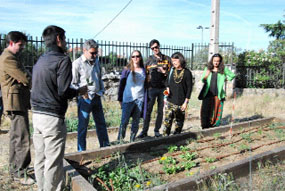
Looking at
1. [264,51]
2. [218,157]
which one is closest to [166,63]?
[218,157]

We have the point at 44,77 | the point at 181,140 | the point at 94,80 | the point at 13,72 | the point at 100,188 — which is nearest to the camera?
the point at 44,77

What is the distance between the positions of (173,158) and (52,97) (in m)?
2.16

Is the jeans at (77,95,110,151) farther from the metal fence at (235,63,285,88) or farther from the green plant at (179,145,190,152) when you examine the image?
the metal fence at (235,63,285,88)

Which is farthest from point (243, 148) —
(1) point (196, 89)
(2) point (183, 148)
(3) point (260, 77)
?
(3) point (260, 77)

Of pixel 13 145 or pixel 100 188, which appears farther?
pixel 13 145

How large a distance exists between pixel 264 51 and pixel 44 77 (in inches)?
496

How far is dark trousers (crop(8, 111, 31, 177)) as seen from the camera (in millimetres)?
3541

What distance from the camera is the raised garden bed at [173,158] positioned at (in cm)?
315

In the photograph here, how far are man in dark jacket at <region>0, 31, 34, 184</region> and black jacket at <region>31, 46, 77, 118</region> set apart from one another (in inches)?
34.5

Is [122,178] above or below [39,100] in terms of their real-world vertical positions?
below

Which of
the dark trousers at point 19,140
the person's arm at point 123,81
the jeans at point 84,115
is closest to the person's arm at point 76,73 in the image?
the jeans at point 84,115

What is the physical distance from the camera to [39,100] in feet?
8.92

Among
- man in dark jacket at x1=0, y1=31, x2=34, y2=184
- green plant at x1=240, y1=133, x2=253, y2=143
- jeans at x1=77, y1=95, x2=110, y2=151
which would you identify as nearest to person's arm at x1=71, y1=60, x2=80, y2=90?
jeans at x1=77, y1=95, x2=110, y2=151

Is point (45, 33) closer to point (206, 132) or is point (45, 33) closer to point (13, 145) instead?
point (13, 145)
